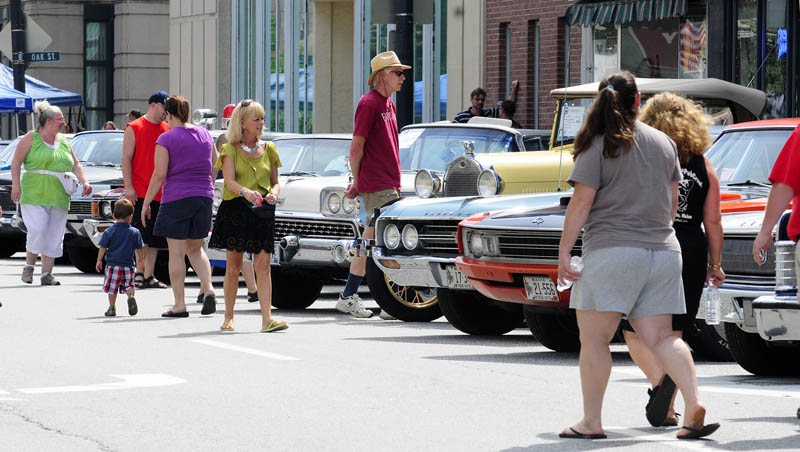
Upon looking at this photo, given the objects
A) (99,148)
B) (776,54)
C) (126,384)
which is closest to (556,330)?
(126,384)

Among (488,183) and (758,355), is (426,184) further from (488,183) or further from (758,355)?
(758,355)

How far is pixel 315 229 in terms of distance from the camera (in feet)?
44.0

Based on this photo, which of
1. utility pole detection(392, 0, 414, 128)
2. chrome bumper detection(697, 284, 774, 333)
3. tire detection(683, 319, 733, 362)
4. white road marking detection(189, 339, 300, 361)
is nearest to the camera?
chrome bumper detection(697, 284, 774, 333)

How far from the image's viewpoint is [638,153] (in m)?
6.80

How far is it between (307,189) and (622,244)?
23.1 feet

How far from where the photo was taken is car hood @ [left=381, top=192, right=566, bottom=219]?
10.7 meters

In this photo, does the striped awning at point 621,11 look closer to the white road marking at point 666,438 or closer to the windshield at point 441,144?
the windshield at point 441,144

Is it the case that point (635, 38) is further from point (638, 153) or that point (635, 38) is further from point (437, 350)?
point (638, 153)

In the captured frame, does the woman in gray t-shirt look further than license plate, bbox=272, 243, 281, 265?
No

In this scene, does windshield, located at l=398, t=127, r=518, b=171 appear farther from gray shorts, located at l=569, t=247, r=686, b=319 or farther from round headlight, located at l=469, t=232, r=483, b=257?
gray shorts, located at l=569, t=247, r=686, b=319

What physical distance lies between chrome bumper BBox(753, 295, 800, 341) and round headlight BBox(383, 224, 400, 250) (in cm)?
437

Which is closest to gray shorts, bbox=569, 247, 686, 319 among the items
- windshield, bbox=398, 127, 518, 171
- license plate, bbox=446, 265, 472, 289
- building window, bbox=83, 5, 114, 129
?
license plate, bbox=446, 265, 472, 289

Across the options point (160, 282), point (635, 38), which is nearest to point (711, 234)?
point (160, 282)

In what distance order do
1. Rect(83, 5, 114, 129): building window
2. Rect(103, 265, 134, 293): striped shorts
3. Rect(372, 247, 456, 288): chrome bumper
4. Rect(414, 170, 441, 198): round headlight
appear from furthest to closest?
Rect(83, 5, 114, 129): building window, Rect(103, 265, 134, 293): striped shorts, Rect(414, 170, 441, 198): round headlight, Rect(372, 247, 456, 288): chrome bumper
